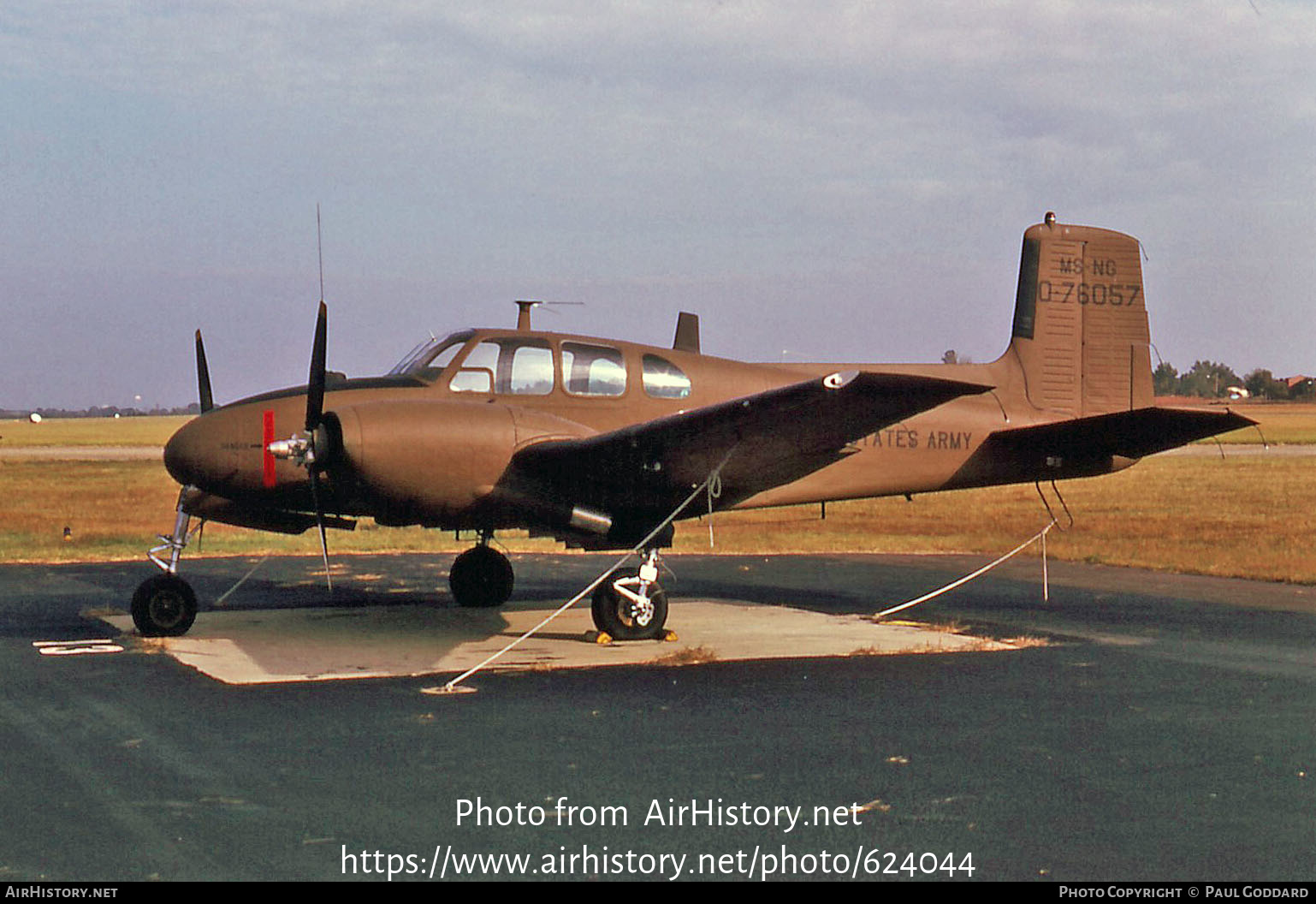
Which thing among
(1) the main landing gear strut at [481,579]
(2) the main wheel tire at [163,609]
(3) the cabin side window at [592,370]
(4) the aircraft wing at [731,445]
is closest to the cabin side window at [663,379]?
(3) the cabin side window at [592,370]

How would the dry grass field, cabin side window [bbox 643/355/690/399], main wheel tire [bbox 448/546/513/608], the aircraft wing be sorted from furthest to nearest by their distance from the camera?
1. the dry grass field
2. main wheel tire [bbox 448/546/513/608]
3. cabin side window [bbox 643/355/690/399]
4. the aircraft wing

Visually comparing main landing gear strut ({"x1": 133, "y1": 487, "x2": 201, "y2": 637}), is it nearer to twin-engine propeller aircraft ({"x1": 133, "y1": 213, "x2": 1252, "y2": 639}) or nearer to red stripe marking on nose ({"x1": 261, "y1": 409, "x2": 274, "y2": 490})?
twin-engine propeller aircraft ({"x1": 133, "y1": 213, "x2": 1252, "y2": 639})

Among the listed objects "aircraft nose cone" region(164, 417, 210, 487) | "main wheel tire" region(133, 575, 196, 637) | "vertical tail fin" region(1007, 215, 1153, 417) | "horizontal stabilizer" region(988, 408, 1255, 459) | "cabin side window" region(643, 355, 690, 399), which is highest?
"vertical tail fin" region(1007, 215, 1153, 417)

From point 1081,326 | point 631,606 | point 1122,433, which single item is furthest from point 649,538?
point 1081,326

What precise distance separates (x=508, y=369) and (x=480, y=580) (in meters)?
3.20

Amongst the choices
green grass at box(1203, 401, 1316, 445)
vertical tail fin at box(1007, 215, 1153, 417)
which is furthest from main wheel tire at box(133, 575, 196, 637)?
green grass at box(1203, 401, 1316, 445)

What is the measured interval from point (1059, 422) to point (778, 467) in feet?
12.2

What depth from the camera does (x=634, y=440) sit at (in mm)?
10961

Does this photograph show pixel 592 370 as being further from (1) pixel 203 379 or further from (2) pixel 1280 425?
(2) pixel 1280 425

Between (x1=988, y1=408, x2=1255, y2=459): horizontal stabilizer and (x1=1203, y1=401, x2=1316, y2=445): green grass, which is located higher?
(x1=1203, y1=401, x2=1316, y2=445): green grass

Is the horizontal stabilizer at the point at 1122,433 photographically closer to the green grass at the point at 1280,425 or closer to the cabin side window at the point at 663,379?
the cabin side window at the point at 663,379

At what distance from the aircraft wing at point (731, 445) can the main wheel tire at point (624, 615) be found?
809mm

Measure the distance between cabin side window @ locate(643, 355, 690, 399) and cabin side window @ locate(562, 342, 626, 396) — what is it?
280 mm

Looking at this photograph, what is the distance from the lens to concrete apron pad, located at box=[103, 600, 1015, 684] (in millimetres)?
11062
